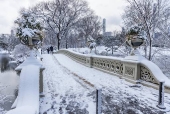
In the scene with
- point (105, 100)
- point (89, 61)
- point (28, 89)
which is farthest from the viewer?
point (89, 61)

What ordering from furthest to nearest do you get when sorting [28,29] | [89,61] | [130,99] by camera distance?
[89,61] < [130,99] < [28,29]

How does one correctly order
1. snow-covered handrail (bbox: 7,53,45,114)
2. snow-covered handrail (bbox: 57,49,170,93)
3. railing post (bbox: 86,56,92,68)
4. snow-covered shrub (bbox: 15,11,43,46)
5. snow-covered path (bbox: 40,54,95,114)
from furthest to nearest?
railing post (bbox: 86,56,92,68), snow-covered handrail (bbox: 57,49,170,93), snow-covered shrub (bbox: 15,11,43,46), snow-covered path (bbox: 40,54,95,114), snow-covered handrail (bbox: 7,53,45,114)

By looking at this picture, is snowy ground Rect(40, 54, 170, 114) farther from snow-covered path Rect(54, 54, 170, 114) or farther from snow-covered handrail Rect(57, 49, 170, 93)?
snow-covered handrail Rect(57, 49, 170, 93)

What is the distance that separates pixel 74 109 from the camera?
4074mm

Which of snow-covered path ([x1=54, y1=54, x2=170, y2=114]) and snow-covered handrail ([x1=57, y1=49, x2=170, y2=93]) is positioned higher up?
snow-covered handrail ([x1=57, y1=49, x2=170, y2=93])

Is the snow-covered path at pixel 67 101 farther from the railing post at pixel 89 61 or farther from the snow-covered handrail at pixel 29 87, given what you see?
the railing post at pixel 89 61

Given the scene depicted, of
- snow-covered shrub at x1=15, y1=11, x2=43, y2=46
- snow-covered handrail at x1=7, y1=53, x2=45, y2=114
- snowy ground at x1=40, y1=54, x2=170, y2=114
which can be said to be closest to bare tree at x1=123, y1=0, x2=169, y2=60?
snowy ground at x1=40, y1=54, x2=170, y2=114

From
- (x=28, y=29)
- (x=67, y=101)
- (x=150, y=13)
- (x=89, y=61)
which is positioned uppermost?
(x=150, y=13)

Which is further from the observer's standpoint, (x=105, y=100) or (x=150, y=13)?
(x=150, y=13)

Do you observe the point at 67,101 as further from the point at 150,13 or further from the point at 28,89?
the point at 150,13

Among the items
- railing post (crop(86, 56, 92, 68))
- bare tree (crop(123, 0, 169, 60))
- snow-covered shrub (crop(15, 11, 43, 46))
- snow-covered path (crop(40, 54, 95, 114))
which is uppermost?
bare tree (crop(123, 0, 169, 60))

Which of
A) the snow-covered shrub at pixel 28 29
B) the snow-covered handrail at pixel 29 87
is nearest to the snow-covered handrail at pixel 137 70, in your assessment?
the snow-covered handrail at pixel 29 87

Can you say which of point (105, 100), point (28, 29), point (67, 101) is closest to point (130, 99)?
point (105, 100)

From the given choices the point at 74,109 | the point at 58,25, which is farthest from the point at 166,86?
the point at 58,25
